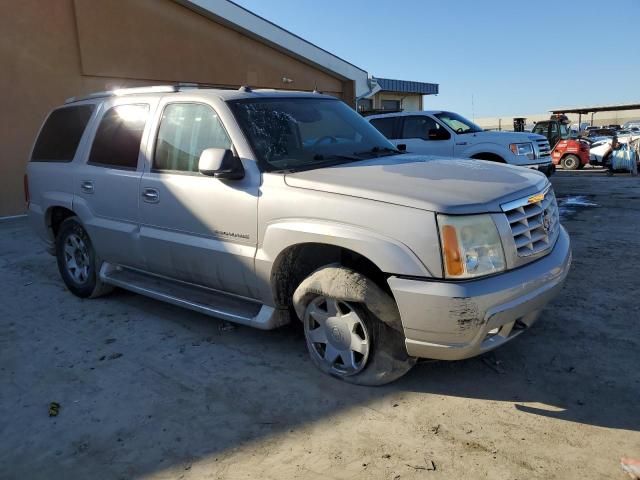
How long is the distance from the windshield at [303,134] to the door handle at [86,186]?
70.7 inches

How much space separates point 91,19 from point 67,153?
7.00 meters

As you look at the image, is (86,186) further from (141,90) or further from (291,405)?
(291,405)

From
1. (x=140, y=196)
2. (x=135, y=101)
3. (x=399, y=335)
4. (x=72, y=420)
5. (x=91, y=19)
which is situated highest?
(x=91, y=19)

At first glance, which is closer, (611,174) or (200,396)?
(200,396)

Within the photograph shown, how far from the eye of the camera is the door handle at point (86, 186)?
4.82m

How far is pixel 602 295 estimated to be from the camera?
4.77 meters

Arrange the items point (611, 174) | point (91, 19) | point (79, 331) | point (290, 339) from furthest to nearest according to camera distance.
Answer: point (611, 174) → point (91, 19) → point (79, 331) → point (290, 339)

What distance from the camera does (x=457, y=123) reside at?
11.3 metres

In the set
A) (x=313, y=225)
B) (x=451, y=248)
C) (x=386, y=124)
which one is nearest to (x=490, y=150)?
(x=386, y=124)

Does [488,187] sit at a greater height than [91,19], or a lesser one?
lesser

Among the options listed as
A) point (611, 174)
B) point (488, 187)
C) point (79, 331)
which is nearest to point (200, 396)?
point (79, 331)

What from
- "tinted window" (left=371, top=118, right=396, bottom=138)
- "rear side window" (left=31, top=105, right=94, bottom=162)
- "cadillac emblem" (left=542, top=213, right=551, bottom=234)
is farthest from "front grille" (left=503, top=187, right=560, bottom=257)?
"tinted window" (left=371, top=118, right=396, bottom=138)

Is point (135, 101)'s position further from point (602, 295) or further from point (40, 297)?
point (602, 295)

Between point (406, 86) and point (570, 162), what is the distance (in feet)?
43.2
